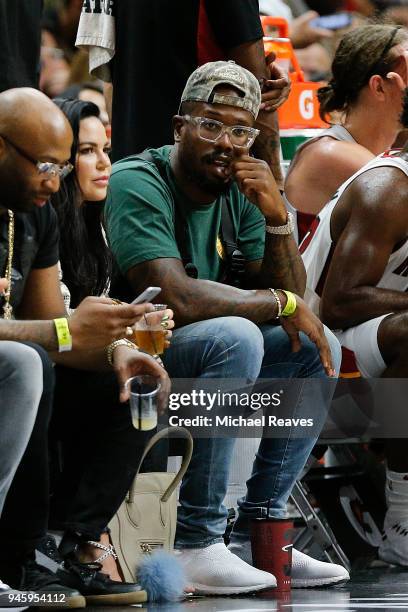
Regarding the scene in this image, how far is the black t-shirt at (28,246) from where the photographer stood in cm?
371

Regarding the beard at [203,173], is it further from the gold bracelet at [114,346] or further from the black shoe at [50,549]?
the black shoe at [50,549]

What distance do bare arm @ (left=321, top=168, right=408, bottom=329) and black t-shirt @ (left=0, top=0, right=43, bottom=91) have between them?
4.24ft

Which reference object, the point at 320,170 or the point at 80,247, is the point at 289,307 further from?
the point at 320,170

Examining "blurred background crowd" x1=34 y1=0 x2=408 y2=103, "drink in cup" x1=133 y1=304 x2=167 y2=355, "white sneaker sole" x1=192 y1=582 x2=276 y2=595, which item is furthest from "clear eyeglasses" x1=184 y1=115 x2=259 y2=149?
"blurred background crowd" x1=34 y1=0 x2=408 y2=103

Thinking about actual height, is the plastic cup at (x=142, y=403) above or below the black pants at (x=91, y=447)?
above

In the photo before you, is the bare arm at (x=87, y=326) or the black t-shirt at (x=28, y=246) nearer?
the bare arm at (x=87, y=326)

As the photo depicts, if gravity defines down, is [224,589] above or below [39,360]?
below

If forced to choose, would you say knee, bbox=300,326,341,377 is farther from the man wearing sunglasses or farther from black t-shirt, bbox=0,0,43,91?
black t-shirt, bbox=0,0,43,91

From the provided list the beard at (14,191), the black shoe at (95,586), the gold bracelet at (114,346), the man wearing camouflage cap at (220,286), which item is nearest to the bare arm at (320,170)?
the man wearing camouflage cap at (220,286)

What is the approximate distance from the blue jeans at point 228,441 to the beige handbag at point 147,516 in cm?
6

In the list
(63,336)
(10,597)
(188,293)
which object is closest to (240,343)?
(188,293)

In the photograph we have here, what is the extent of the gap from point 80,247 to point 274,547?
1.13 m

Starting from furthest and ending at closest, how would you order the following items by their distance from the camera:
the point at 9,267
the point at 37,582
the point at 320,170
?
the point at 320,170 < the point at 9,267 < the point at 37,582

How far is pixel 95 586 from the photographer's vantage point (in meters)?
3.75
